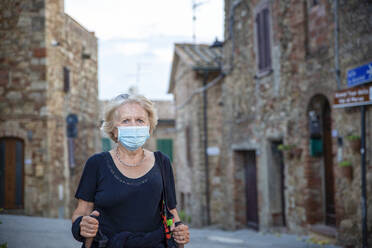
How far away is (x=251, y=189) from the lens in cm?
1066

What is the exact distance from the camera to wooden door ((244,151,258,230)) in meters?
10.5

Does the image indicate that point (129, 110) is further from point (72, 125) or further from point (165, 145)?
point (165, 145)

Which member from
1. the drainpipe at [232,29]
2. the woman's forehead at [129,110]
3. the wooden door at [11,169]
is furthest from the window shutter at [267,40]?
the woman's forehead at [129,110]

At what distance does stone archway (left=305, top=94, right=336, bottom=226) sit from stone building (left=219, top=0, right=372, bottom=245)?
2 centimetres

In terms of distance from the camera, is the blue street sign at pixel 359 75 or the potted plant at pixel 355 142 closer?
the blue street sign at pixel 359 75

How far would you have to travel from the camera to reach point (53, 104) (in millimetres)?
10453

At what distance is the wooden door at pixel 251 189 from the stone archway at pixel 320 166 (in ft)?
9.54

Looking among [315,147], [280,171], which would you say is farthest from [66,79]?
[315,147]

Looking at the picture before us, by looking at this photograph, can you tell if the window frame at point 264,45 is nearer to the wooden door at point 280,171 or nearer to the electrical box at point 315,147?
the wooden door at point 280,171

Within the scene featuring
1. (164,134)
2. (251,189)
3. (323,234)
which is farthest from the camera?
(164,134)

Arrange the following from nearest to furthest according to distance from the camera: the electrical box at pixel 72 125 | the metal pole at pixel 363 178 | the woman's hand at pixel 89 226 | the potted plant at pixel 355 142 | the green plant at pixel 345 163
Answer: the woman's hand at pixel 89 226, the metal pole at pixel 363 178, the potted plant at pixel 355 142, the green plant at pixel 345 163, the electrical box at pixel 72 125

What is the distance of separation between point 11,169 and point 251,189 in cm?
611

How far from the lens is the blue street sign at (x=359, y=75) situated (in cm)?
546

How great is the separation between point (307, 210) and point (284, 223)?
5.97ft
